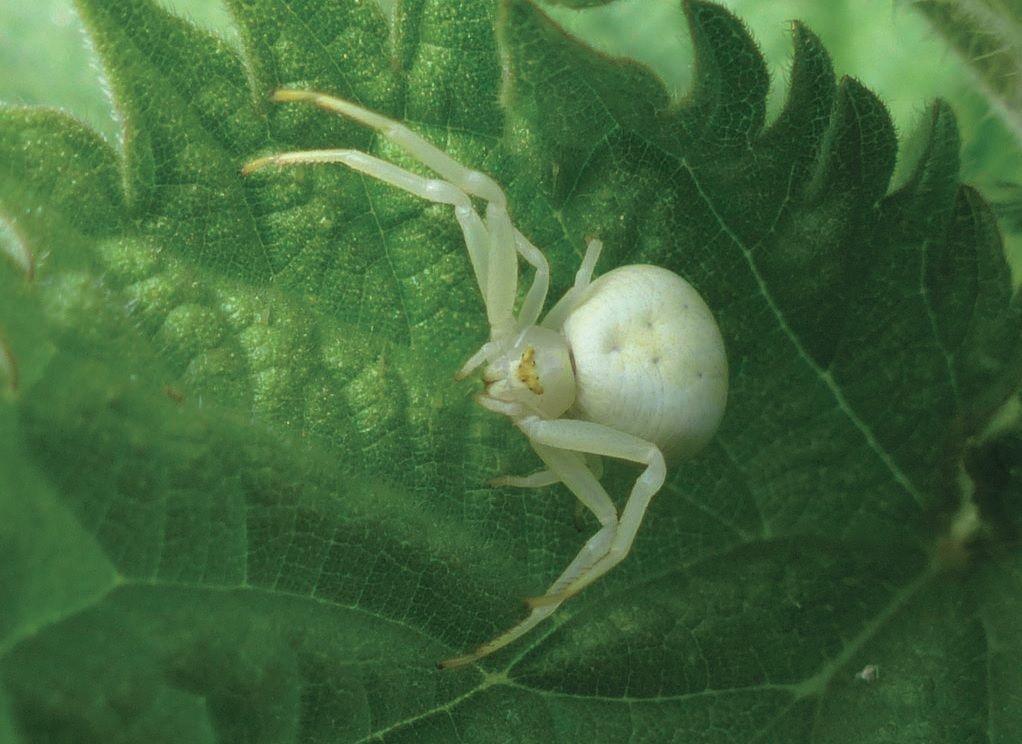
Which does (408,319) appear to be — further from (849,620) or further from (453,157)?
(849,620)

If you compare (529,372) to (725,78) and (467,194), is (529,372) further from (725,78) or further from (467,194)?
(725,78)

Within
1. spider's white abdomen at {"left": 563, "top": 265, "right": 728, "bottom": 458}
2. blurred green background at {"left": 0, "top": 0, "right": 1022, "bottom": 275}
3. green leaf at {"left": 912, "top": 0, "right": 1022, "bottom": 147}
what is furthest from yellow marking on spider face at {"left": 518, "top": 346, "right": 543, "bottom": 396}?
blurred green background at {"left": 0, "top": 0, "right": 1022, "bottom": 275}

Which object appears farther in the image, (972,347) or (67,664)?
(972,347)

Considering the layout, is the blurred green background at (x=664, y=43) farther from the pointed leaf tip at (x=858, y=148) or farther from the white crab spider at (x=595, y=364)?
the white crab spider at (x=595, y=364)

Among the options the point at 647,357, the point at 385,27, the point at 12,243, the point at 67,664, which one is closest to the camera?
the point at 67,664

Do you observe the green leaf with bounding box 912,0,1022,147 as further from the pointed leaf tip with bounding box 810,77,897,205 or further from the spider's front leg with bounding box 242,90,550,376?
the spider's front leg with bounding box 242,90,550,376

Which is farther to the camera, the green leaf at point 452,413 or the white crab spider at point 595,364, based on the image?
the white crab spider at point 595,364

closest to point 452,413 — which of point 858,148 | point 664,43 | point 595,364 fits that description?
point 595,364

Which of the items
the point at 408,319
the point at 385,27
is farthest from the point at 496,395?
the point at 385,27

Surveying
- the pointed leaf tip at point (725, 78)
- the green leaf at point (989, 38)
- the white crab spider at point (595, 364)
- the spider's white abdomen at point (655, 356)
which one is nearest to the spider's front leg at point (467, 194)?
the white crab spider at point (595, 364)
